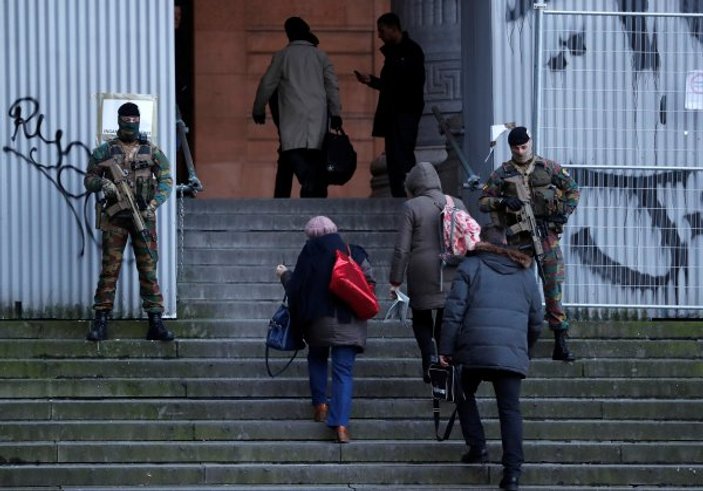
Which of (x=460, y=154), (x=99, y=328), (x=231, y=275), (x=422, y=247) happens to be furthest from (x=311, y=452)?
(x=460, y=154)

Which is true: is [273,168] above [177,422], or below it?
above

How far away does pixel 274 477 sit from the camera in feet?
44.4

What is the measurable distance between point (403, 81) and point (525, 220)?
12.1 feet

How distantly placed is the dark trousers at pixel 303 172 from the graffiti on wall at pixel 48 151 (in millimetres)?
2684

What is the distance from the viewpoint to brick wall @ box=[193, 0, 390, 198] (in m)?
22.6

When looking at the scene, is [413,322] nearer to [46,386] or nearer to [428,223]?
[428,223]

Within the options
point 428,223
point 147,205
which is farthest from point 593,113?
point 147,205

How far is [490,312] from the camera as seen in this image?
1290 cm

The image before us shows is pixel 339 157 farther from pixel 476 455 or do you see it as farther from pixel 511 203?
pixel 476 455

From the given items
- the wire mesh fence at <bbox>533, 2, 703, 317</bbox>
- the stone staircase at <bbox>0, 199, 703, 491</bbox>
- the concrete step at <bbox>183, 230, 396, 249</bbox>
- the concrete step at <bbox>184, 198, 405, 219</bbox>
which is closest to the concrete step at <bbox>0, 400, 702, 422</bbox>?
the stone staircase at <bbox>0, 199, 703, 491</bbox>

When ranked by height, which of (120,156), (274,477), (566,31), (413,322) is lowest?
(274,477)

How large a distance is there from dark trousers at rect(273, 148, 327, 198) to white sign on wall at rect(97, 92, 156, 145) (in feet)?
8.00

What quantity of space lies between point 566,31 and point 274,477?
4634 millimetres

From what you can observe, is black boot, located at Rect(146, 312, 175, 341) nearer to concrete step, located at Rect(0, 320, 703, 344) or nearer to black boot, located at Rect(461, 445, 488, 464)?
concrete step, located at Rect(0, 320, 703, 344)
